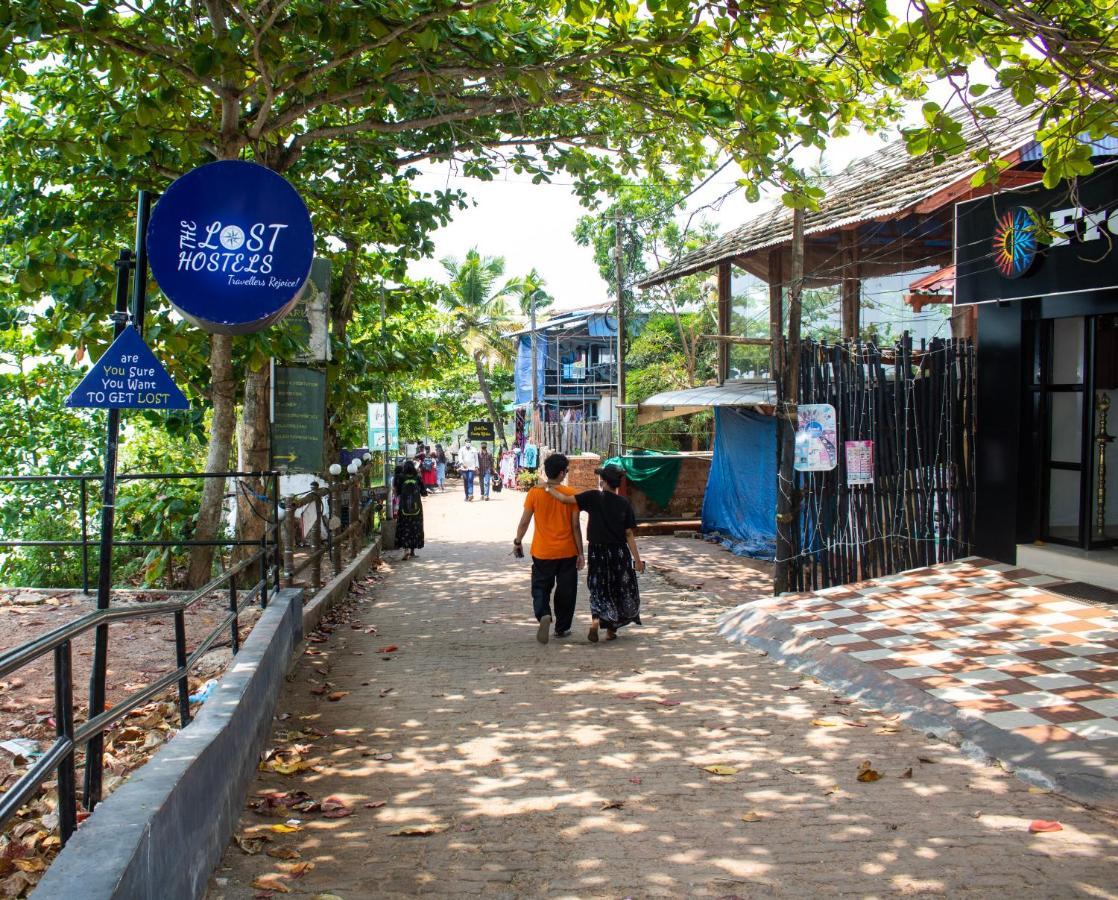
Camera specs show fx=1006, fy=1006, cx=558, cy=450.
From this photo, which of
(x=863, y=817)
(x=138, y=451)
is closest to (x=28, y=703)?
(x=863, y=817)

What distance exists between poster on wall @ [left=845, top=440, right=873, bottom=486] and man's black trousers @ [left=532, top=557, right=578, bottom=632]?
2.93 m

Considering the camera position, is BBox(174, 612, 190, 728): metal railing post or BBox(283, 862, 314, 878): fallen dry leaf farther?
BBox(174, 612, 190, 728): metal railing post

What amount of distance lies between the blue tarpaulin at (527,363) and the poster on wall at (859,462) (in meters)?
30.3

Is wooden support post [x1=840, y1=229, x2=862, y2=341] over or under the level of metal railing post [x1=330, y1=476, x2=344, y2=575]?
over

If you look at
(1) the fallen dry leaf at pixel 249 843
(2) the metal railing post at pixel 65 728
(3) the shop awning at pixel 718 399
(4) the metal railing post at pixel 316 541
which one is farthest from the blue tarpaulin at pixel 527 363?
(2) the metal railing post at pixel 65 728

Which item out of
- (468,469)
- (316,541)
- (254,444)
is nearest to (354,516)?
(254,444)

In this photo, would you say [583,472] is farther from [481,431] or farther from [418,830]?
[418,830]

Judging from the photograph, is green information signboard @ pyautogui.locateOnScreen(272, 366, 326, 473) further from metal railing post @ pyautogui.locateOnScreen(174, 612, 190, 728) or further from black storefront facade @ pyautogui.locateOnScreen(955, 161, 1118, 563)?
black storefront facade @ pyautogui.locateOnScreen(955, 161, 1118, 563)

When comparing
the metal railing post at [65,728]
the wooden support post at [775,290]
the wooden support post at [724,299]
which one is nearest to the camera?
the metal railing post at [65,728]

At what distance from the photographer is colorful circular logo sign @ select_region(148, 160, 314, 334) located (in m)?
5.19

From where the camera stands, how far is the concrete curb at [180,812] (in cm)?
260

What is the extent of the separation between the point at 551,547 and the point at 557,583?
52 cm

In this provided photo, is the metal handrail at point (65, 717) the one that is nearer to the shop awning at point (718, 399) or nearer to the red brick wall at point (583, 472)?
the shop awning at point (718, 399)

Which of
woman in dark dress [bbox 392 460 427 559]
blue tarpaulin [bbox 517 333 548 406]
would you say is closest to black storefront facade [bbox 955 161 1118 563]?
woman in dark dress [bbox 392 460 427 559]
